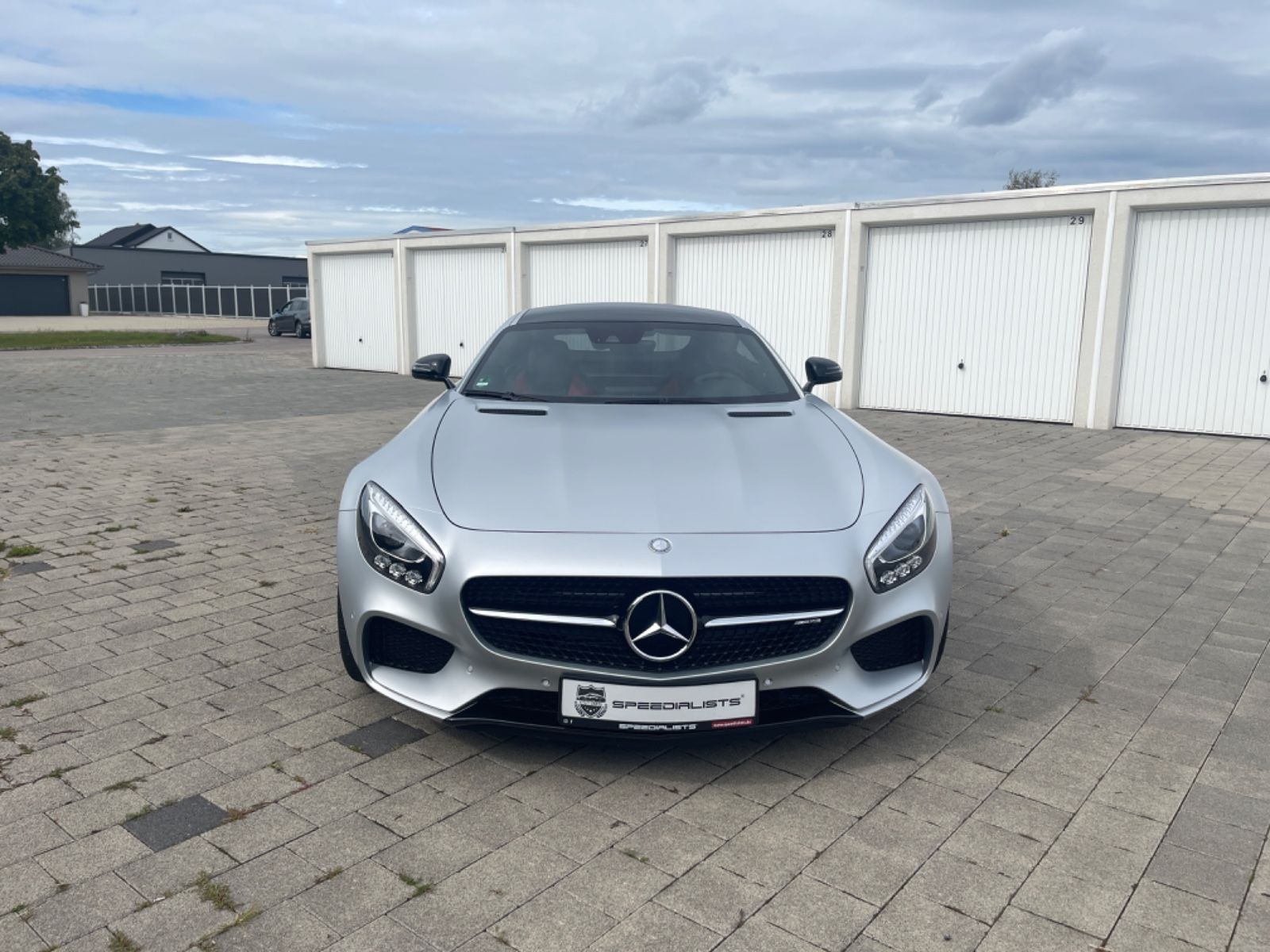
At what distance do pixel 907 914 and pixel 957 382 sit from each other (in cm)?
1335

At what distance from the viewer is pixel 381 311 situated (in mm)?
23328

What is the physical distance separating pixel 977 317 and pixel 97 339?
30.2 meters

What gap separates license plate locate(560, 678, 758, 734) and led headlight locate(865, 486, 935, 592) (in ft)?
1.73

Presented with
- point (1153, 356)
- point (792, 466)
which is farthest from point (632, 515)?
point (1153, 356)

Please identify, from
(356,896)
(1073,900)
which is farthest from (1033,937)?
(356,896)

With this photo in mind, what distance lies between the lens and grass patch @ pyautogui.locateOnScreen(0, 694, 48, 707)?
12.0 ft

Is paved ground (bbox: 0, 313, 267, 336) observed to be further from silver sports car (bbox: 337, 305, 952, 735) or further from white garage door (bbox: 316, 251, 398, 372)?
silver sports car (bbox: 337, 305, 952, 735)

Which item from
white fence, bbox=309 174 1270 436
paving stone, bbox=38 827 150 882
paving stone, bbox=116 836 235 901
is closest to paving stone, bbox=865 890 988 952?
paving stone, bbox=116 836 235 901

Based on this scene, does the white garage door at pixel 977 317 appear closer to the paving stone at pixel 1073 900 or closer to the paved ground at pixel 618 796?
the paved ground at pixel 618 796

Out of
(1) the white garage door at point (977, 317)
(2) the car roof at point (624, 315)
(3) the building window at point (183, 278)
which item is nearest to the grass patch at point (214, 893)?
(2) the car roof at point (624, 315)

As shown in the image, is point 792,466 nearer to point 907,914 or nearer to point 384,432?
point 907,914

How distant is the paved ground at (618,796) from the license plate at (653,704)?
0.23 m

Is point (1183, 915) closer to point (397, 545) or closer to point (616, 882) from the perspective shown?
point (616, 882)

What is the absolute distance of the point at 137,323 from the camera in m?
48.8
